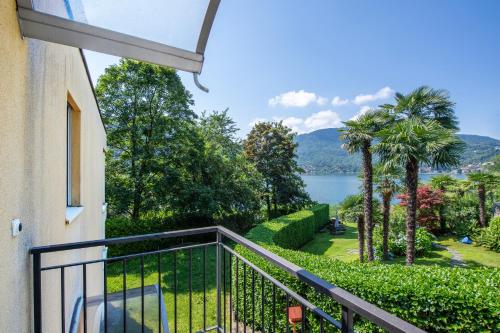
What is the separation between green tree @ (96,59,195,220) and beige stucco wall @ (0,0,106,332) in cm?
918

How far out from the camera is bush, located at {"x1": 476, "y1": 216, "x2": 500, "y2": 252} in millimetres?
11523

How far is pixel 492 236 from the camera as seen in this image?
11648 mm

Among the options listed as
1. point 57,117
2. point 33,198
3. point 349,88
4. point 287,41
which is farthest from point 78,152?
point 349,88

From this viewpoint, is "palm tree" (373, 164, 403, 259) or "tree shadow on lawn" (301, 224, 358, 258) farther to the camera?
"tree shadow on lawn" (301, 224, 358, 258)

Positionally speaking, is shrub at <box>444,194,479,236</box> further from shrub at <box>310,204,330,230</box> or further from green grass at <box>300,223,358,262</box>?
shrub at <box>310,204,330,230</box>

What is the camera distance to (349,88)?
53.0 feet

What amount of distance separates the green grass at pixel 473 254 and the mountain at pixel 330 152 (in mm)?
39121

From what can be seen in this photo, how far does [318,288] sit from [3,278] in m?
1.32

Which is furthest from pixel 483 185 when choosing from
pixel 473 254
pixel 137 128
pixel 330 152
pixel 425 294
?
pixel 330 152

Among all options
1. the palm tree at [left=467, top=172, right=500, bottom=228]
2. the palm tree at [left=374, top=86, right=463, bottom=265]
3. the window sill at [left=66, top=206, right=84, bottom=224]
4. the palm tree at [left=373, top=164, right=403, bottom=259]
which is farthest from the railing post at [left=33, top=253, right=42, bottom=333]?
the palm tree at [left=467, top=172, right=500, bottom=228]

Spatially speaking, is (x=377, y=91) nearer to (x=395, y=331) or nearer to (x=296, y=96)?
(x=296, y=96)

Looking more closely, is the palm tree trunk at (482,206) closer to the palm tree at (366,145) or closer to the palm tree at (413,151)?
the palm tree at (413,151)

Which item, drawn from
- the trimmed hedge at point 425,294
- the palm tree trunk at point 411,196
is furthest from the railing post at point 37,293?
the palm tree trunk at point 411,196

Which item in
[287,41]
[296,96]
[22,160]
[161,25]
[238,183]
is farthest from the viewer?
[296,96]
